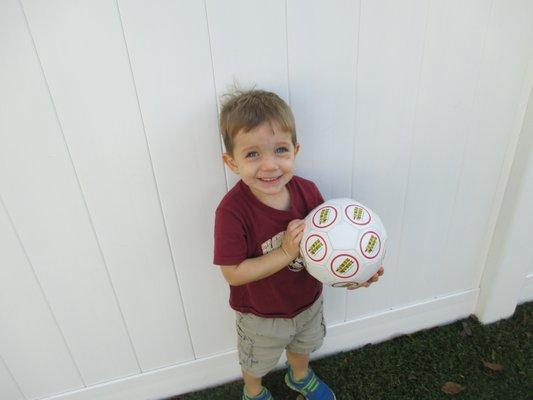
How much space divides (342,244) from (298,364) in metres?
0.84

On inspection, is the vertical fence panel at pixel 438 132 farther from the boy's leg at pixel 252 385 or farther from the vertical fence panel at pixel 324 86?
the boy's leg at pixel 252 385

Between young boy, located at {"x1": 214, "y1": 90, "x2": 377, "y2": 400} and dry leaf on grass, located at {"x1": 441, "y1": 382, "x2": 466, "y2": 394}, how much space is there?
684 millimetres

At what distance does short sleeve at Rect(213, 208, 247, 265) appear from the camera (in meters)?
1.23

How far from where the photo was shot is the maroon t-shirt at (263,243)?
1243mm

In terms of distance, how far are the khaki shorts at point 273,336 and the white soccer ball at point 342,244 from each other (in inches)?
14.6

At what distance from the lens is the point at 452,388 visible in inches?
68.5

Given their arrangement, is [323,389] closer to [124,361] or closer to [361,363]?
[361,363]

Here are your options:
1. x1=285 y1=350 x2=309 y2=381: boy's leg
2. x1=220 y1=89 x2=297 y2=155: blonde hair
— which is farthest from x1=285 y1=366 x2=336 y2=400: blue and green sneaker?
x1=220 y1=89 x2=297 y2=155: blonde hair

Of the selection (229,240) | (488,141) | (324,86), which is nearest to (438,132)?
(488,141)

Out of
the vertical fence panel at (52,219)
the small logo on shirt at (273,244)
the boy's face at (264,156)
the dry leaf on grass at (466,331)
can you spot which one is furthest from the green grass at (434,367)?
the boy's face at (264,156)

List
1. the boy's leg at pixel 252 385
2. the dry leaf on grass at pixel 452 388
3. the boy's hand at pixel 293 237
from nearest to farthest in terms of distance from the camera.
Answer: the boy's hand at pixel 293 237 < the boy's leg at pixel 252 385 < the dry leaf on grass at pixel 452 388

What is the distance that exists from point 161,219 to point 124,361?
77 centimetres

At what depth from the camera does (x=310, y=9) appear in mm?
1228

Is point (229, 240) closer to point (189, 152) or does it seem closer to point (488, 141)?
point (189, 152)
